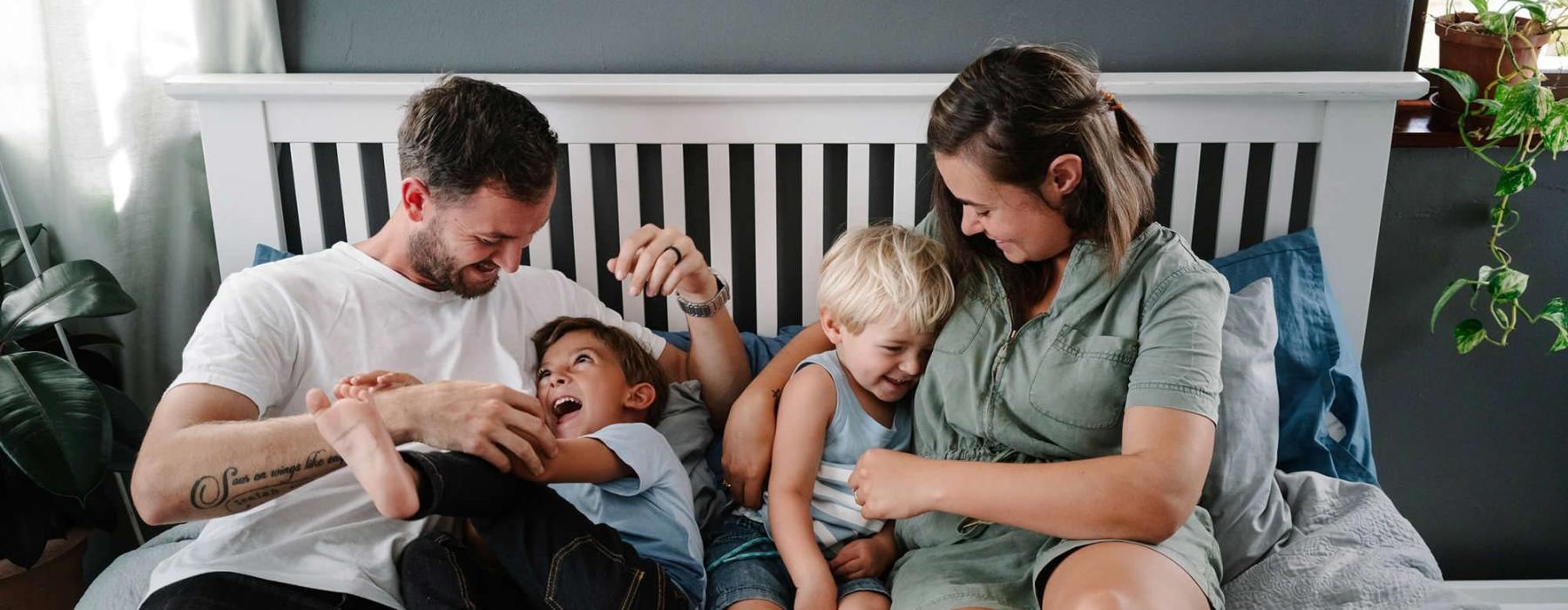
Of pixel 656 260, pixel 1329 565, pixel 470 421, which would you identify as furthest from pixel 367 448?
pixel 1329 565

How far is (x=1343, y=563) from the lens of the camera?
1.62 m

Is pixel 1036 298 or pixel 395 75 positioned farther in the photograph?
pixel 395 75

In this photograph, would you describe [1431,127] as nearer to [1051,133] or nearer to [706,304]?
[1051,133]

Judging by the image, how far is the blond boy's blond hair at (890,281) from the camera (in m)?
1.66

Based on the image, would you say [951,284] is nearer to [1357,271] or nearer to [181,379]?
[1357,271]

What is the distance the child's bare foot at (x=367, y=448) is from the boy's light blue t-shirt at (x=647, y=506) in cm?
37

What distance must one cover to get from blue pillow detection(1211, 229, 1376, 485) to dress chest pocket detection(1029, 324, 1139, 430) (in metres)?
0.49

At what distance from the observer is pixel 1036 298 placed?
65.4 inches

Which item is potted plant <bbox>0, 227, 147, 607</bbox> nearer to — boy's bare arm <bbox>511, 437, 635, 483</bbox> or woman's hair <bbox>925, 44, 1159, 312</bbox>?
boy's bare arm <bbox>511, 437, 635, 483</bbox>

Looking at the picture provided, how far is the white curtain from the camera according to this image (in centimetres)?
191

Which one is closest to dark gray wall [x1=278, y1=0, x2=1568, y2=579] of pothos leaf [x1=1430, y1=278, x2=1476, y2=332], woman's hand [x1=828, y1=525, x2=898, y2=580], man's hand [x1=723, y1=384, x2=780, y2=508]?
pothos leaf [x1=1430, y1=278, x2=1476, y2=332]

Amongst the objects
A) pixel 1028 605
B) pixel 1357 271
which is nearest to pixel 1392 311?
pixel 1357 271

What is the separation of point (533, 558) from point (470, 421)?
19 cm

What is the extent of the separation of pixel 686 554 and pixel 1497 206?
1645mm
